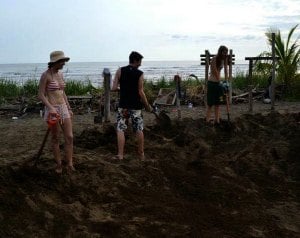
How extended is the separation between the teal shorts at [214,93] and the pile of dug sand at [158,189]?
90cm

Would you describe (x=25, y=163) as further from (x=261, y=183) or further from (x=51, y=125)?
(x=261, y=183)

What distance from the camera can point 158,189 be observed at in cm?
593

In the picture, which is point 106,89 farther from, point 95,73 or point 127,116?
point 95,73

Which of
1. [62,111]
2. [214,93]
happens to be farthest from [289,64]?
[62,111]

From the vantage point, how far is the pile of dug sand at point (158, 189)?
4.73m

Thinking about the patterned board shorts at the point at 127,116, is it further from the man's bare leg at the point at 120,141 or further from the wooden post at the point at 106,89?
the wooden post at the point at 106,89

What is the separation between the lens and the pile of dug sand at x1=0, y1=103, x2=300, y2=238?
473cm

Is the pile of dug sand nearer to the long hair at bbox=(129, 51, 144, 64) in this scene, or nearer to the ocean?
the long hair at bbox=(129, 51, 144, 64)

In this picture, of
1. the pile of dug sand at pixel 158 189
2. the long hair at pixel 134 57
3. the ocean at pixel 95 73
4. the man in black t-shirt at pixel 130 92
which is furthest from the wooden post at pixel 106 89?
the ocean at pixel 95 73

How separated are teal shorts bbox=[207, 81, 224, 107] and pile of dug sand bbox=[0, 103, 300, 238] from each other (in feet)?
2.94

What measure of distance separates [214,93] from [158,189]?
4020 mm

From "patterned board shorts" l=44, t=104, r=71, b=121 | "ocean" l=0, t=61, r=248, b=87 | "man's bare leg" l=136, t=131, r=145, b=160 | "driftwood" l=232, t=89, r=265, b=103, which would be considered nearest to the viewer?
"patterned board shorts" l=44, t=104, r=71, b=121

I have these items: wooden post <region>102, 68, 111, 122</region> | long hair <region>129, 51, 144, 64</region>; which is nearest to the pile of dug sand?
wooden post <region>102, 68, 111, 122</region>

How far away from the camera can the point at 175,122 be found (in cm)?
987
